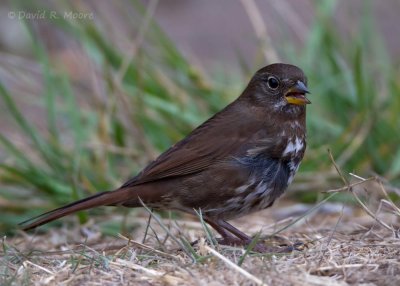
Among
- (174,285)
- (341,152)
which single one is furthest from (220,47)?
(174,285)

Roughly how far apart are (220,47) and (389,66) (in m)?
3.90

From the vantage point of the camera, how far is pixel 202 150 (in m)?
4.68

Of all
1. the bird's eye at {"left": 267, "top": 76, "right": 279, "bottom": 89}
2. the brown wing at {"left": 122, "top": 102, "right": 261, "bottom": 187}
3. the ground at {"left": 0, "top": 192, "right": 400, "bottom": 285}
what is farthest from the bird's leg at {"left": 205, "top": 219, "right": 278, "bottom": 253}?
the bird's eye at {"left": 267, "top": 76, "right": 279, "bottom": 89}

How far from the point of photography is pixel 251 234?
507cm

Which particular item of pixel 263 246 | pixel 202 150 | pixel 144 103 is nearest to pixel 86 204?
pixel 202 150

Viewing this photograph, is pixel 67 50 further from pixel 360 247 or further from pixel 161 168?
pixel 360 247

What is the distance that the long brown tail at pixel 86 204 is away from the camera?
449cm

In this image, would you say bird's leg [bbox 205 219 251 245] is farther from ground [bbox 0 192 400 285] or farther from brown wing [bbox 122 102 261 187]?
brown wing [bbox 122 102 261 187]

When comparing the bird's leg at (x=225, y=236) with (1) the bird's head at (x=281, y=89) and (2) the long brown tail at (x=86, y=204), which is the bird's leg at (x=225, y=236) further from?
(1) the bird's head at (x=281, y=89)

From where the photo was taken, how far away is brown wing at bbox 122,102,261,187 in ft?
15.2

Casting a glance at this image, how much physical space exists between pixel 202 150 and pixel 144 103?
1.85 metres

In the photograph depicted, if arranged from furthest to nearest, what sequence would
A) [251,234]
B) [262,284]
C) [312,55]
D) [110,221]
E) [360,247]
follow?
[312,55], [110,221], [251,234], [360,247], [262,284]

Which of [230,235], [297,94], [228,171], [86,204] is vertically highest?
[297,94]

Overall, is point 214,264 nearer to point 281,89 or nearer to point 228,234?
point 228,234
